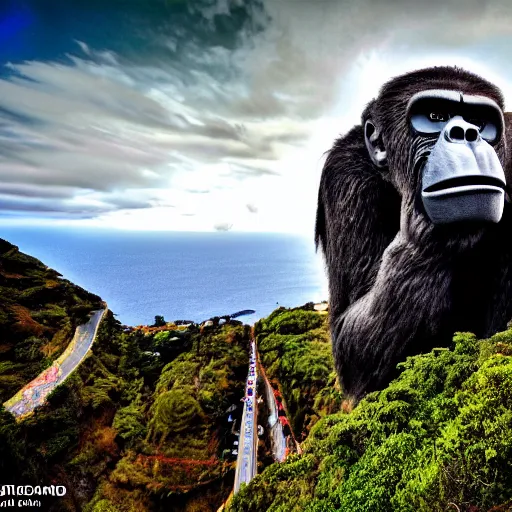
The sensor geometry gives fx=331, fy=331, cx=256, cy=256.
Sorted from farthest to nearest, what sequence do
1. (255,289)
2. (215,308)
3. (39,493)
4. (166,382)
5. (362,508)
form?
1. (255,289)
2. (215,308)
3. (166,382)
4. (39,493)
5. (362,508)

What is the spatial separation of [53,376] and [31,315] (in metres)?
3.82

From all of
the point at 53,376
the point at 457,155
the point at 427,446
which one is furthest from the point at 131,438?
the point at 457,155

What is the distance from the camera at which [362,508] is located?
2.06 m

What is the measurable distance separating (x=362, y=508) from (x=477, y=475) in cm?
75

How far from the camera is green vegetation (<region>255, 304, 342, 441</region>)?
6734mm

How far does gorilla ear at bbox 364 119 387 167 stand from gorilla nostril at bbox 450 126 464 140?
0.69 m

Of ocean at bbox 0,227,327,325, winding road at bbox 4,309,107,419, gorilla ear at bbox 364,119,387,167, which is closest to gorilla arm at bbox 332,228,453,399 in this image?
gorilla ear at bbox 364,119,387,167

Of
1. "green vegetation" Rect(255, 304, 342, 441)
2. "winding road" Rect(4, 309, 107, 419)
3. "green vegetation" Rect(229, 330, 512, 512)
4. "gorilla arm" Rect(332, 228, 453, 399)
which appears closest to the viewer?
"green vegetation" Rect(229, 330, 512, 512)

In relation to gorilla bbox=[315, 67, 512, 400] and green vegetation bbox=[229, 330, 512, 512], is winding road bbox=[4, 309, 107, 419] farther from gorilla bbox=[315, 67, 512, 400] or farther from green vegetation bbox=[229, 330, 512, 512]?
gorilla bbox=[315, 67, 512, 400]

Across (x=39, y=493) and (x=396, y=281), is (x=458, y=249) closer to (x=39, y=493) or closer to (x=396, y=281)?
(x=396, y=281)

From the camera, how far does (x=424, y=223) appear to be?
2.56 meters

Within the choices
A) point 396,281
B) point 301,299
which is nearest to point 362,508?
point 396,281

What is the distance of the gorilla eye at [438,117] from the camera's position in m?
2.62

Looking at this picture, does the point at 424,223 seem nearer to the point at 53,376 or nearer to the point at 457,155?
the point at 457,155
